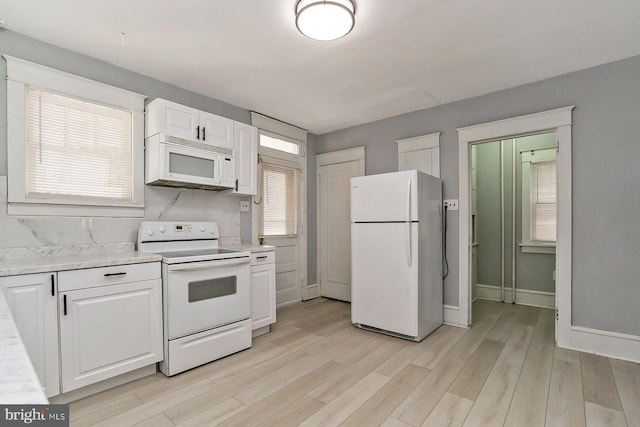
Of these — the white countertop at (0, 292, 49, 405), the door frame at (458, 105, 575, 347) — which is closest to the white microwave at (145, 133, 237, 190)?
the white countertop at (0, 292, 49, 405)

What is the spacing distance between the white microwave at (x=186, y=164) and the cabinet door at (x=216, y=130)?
65mm

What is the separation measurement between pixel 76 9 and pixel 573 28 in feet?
10.8

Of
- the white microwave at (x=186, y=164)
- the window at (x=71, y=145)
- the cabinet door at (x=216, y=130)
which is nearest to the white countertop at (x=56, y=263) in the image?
the window at (x=71, y=145)

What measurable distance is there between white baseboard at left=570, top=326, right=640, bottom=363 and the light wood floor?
3.6 inches

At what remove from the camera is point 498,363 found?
252 centimetres

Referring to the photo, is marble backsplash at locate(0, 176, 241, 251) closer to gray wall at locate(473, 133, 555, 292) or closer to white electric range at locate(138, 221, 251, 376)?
white electric range at locate(138, 221, 251, 376)

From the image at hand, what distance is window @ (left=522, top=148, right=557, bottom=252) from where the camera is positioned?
13.4ft

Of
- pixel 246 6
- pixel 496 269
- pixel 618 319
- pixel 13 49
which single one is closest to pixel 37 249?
pixel 13 49

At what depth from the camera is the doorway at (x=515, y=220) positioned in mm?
4102

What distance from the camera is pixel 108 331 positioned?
6.82 ft

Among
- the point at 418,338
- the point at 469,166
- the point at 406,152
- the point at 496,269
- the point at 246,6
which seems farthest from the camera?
the point at 496,269

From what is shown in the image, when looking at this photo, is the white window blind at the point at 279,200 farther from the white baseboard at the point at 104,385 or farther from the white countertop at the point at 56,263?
the white baseboard at the point at 104,385

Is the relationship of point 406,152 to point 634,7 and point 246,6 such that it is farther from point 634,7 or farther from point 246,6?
point 246,6

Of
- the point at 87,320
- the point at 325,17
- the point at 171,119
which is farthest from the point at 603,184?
the point at 87,320
